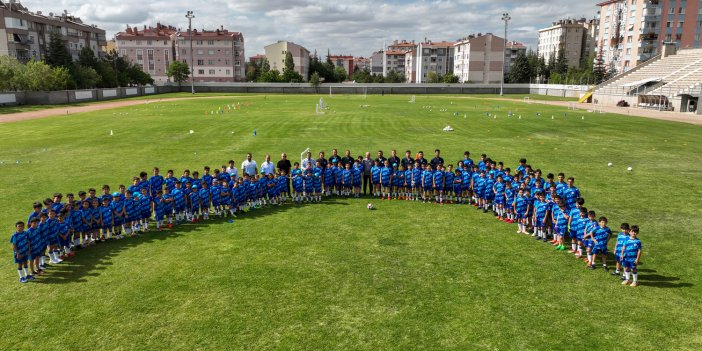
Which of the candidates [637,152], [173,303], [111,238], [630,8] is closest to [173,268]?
[173,303]

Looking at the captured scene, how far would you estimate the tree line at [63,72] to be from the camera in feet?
209

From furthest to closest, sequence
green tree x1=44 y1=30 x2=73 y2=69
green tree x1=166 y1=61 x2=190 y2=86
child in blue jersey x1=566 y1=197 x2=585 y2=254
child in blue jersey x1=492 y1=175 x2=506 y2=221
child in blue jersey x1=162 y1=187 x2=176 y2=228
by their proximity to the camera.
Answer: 1. green tree x1=166 y1=61 x2=190 y2=86
2. green tree x1=44 y1=30 x2=73 y2=69
3. child in blue jersey x1=492 y1=175 x2=506 y2=221
4. child in blue jersey x1=162 y1=187 x2=176 y2=228
5. child in blue jersey x1=566 y1=197 x2=585 y2=254

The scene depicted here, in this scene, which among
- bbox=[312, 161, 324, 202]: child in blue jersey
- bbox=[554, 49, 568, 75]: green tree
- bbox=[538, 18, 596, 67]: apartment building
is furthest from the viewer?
bbox=[538, 18, 596, 67]: apartment building

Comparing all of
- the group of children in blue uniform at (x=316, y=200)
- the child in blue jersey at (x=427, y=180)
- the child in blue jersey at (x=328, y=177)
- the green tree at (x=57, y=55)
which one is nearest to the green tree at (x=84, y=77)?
the green tree at (x=57, y=55)

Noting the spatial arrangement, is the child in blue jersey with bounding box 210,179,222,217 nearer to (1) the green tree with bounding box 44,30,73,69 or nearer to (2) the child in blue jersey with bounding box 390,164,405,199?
(2) the child in blue jersey with bounding box 390,164,405,199

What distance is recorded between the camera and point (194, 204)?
16.0 m

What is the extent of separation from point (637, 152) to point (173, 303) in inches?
1197

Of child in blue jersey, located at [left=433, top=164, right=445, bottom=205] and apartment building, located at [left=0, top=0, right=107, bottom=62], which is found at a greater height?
apartment building, located at [left=0, top=0, right=107, bottom=62]

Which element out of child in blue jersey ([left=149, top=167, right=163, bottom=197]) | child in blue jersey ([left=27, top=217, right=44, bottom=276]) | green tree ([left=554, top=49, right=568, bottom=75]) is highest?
green tree ([left=554, top=49, right=568, bottom=75])

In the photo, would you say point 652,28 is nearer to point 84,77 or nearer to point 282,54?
point 282,54

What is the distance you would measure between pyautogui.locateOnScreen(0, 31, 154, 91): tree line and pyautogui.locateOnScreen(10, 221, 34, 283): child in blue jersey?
64881 millimetres

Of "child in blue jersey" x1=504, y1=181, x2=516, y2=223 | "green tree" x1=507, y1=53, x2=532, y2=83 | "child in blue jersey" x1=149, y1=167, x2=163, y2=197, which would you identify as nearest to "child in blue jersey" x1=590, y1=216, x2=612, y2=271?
"child in blue jersey" x1=504, y1=181, x2=516, y2=223

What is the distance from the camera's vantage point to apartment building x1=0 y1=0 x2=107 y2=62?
8181 cm

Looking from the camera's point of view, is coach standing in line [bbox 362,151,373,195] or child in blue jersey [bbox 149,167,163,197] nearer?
child in blue jersey [bbox 149,167,163,197]
